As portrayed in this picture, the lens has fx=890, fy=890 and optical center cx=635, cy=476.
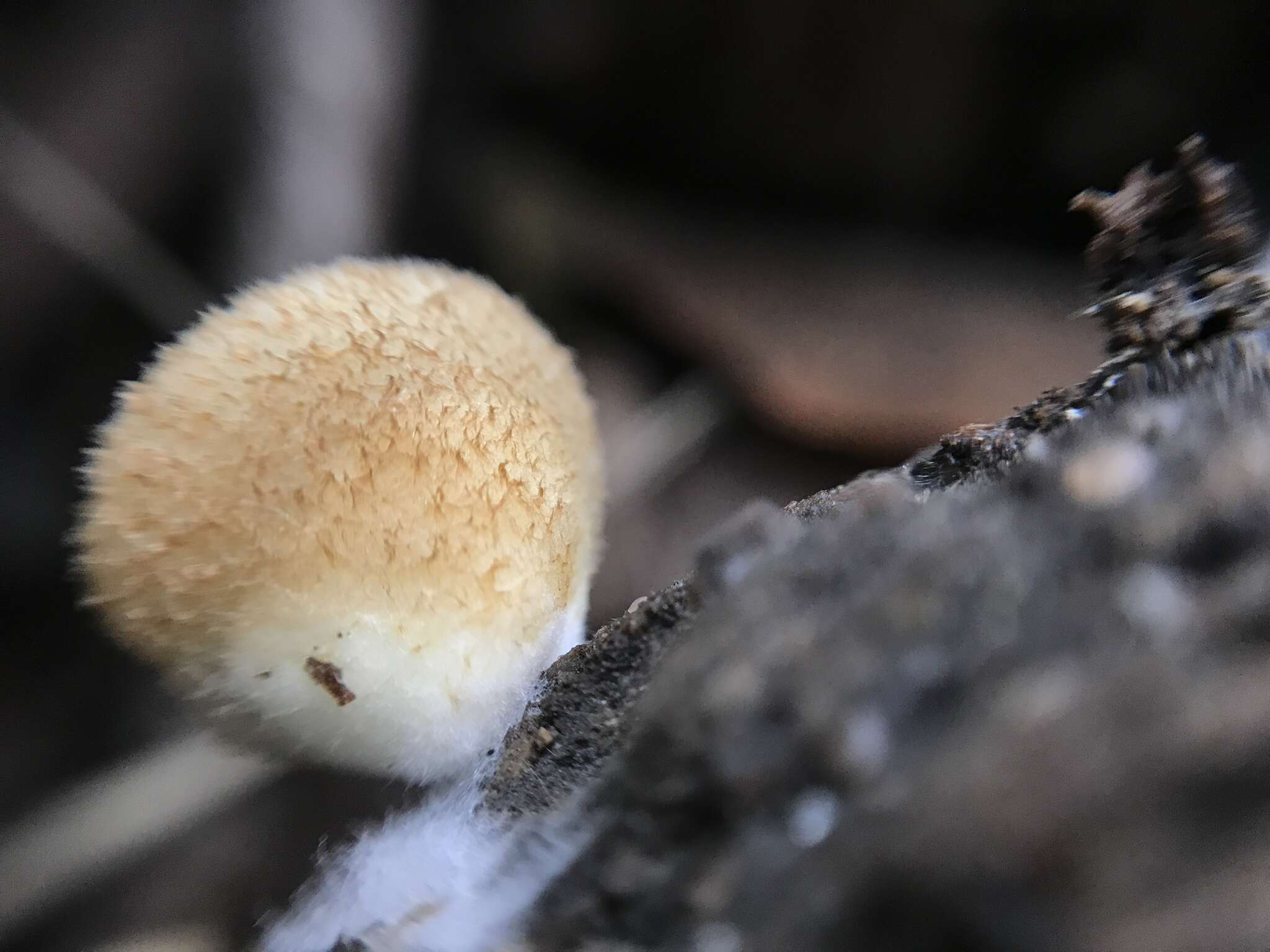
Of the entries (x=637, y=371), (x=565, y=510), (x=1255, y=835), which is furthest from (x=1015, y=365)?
(x=1255, y=835)

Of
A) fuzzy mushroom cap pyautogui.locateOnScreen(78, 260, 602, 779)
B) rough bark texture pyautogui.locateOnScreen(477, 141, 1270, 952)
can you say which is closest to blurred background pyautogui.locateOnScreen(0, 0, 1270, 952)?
fuzzy mushroom cap pyautogui.locateOnScreen(78, 260, 602, 779)

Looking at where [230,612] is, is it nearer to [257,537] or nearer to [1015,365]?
[257,537]

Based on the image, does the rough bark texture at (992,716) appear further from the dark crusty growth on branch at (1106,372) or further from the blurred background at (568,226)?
the blurred background at (568,226)

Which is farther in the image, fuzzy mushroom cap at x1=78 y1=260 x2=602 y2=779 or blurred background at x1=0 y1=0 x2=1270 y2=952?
blurred background at x1=0 y1=0 x2=1270 y2=952

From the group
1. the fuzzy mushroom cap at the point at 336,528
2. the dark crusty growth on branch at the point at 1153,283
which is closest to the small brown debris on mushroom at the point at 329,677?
the fuzzy mushroom cap at the point at 336,528

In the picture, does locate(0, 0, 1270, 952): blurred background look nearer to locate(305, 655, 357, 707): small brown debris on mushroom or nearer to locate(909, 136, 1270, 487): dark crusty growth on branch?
locate(305, 655, 357, 707): small brown debris on mushroom

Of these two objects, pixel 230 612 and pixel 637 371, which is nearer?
pixel 230 612
